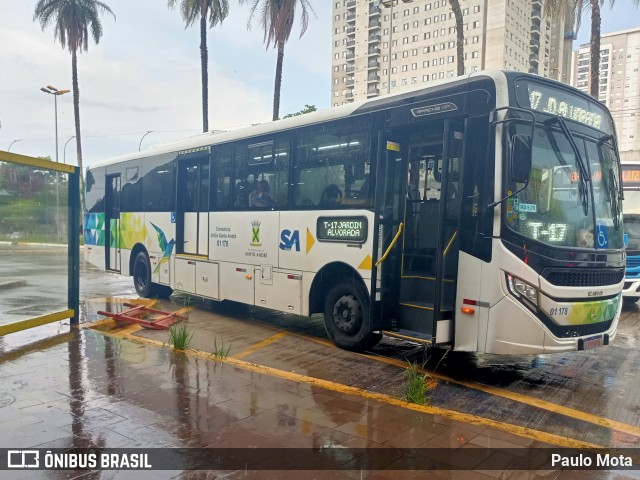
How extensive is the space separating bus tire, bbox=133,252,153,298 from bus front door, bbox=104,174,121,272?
1001 millimetres

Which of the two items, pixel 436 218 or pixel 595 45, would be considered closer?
pixel 436 218

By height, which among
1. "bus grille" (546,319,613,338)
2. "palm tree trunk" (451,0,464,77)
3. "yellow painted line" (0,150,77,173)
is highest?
"palm tree trunk" (451,0,464,77)

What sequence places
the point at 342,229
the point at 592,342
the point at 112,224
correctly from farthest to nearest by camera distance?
1. the point at 112,224
2. the point at 342,229
3. the point at 592,342

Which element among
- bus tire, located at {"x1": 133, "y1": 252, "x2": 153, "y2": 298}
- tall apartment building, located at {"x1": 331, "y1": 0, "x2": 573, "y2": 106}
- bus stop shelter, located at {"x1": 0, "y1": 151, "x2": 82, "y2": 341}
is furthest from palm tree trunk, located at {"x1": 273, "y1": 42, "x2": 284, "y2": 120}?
tall apartment building, located at {"x1": 331, "y1": 0, "x2": 573, "y2": 106}

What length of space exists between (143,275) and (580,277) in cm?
966

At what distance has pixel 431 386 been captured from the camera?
605 centimetres

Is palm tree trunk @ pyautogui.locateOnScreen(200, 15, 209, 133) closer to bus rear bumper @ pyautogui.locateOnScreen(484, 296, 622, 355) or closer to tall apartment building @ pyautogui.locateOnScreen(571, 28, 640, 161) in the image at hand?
bus rear bumper @ pyautogui.locateOnScreen(484, 296, 622, 355)

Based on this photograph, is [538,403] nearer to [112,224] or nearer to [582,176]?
[582,176]

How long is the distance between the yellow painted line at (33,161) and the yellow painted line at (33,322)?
7.45ft

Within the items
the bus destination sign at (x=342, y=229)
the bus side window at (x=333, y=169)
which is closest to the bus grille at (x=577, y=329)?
the bus destination sign at (x=342, y=229)

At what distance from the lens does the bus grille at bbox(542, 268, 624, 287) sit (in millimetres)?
5746

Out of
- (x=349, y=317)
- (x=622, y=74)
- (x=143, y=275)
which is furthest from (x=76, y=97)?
(x=622, y=74)

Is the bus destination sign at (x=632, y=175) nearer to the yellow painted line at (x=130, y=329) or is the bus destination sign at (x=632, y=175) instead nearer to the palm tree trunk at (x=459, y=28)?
the palm tree trunk at (x=459, y=28)

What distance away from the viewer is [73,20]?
1271 inches
